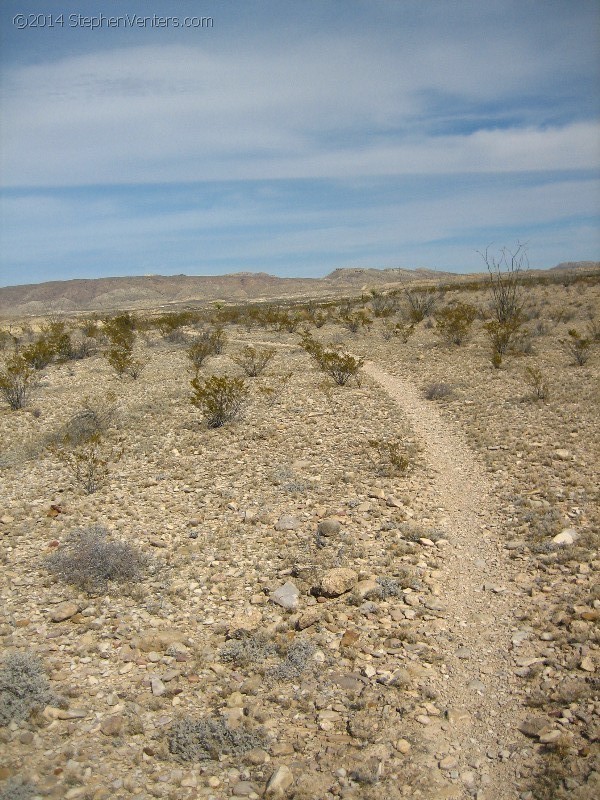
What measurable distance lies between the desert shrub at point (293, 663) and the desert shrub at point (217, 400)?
7.18 meters

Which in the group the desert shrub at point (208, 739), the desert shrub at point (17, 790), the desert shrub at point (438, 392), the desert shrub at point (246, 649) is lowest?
the desert shrub at point (208, 739)

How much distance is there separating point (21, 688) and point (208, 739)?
161 centimetres

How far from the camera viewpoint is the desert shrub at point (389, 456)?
8.57 metres

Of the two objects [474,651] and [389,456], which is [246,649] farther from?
[389,456]

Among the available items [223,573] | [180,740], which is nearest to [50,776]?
[180,740]

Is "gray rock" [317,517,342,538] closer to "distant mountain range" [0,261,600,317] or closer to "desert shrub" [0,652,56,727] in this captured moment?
"desert shrub" [0,652,56,727]

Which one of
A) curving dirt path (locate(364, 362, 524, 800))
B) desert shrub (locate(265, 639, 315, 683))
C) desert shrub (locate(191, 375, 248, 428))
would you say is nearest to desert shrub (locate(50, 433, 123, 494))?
desert shrub (locate(191, 375, 248, 428))

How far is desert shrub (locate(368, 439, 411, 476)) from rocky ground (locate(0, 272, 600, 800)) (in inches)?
2.6

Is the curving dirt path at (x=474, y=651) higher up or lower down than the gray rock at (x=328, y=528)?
lower down

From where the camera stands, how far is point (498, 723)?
399cm

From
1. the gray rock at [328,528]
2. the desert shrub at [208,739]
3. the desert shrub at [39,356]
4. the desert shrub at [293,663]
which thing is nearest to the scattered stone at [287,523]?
the gray rock at [328,528]

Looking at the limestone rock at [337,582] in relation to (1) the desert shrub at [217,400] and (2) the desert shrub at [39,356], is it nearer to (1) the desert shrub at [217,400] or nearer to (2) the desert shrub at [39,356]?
(1) the desert shrub at [217,400]

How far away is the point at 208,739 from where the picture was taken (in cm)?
397

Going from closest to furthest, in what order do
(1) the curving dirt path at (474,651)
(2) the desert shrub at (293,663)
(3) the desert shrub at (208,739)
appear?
1. (1) the curving dirt path at (474,651)
2. (3) the desert shrub at (208,739)
3. (2) the desert shrub at (293,663)
